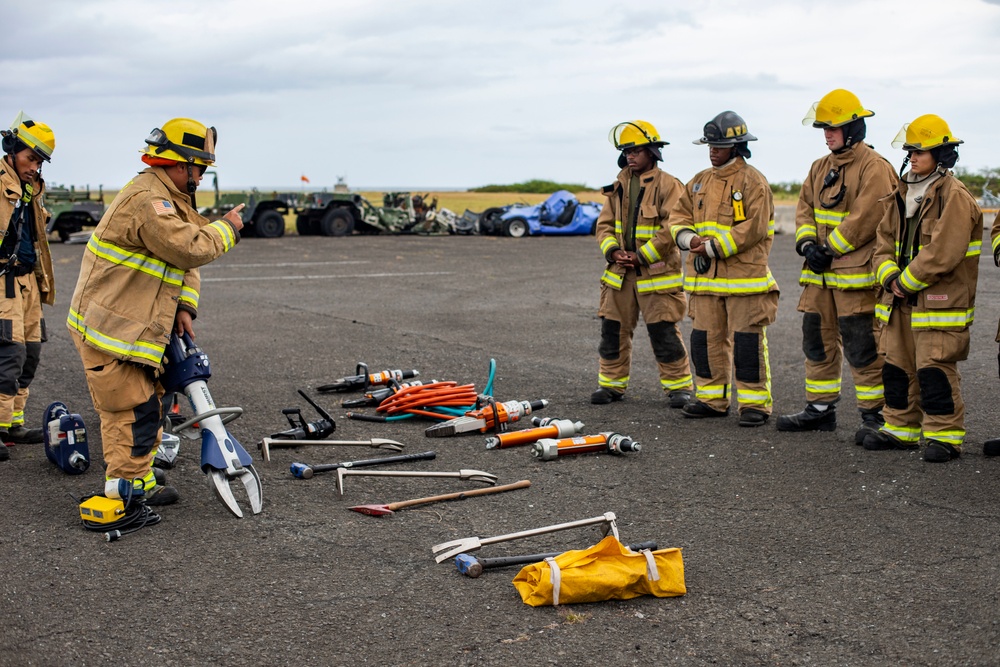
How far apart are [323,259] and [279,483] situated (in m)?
15.7

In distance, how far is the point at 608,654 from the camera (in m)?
3.67

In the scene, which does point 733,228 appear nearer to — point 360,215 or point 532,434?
point 532,434

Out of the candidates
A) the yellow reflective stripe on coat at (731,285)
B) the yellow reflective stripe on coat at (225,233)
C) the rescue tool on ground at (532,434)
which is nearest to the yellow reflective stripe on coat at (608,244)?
the yellow reflective stripe on coat at (731,285)

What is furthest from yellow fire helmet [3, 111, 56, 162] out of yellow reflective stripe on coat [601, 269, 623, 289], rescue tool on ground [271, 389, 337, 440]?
yellow reflective stripe on coat [601, 269, 623, 289]

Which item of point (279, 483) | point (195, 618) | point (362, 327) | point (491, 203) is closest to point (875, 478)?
point (279, 483)

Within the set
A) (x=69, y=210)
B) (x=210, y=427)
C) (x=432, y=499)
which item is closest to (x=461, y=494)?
(x=432, y=499)

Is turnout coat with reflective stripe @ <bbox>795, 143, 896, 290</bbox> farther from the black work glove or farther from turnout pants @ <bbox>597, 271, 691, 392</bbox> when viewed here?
turnout pants @ <bbox>597, 271, 691, 392</bbox>

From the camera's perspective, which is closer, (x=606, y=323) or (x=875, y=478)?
(x=875, y=478)

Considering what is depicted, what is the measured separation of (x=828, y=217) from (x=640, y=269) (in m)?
1.54

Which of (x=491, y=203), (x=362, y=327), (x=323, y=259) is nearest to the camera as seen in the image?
(x=362, y=327)

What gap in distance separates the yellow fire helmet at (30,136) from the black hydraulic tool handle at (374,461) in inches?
110

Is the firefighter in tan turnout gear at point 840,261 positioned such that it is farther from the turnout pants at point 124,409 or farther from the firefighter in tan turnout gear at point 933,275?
the turnout pants at point 124,409

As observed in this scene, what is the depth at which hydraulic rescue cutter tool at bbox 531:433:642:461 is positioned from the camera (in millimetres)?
6219

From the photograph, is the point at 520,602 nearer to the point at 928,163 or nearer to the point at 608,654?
the point at 608,654
